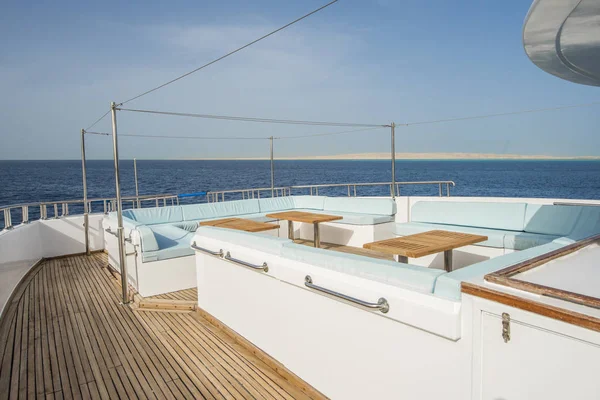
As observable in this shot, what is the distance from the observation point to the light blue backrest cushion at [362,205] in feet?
18.7

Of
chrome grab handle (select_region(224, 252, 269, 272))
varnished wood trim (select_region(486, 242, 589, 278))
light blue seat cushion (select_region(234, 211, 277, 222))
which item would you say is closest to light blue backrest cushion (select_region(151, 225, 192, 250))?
light blue seat cushion (select_region(234, 211, 277, 222))

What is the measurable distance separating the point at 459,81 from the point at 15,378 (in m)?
19.5

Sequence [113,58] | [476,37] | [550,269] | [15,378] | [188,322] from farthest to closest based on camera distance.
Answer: [476,37], [113,58], [188,322], [15,378], [550,269]

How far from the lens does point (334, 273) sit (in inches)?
66.1

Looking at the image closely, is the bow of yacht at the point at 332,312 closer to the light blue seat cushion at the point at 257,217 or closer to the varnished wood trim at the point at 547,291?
the varnished wood trim at the point at 547,291

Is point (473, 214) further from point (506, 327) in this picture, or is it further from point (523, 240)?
point (506, 327)

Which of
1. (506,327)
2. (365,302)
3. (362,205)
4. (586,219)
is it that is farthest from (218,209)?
(506,327)

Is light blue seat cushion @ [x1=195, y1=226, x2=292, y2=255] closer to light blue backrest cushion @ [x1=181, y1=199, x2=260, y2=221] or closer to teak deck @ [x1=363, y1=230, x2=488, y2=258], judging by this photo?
teak deck @ [x1=363, y1=230, x2=488, y2=258]

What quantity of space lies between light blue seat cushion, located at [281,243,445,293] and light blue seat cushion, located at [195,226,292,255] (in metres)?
0.18

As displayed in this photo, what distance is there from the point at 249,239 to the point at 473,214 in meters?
3.20

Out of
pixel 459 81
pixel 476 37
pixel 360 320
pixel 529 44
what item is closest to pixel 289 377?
pixel 360 320

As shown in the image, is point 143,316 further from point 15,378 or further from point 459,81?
point 459,81

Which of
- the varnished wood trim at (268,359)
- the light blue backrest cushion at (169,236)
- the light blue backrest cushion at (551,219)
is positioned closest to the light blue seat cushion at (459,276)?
the varnished wood trim at (268,359)

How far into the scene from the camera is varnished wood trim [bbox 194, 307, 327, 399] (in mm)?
1888
